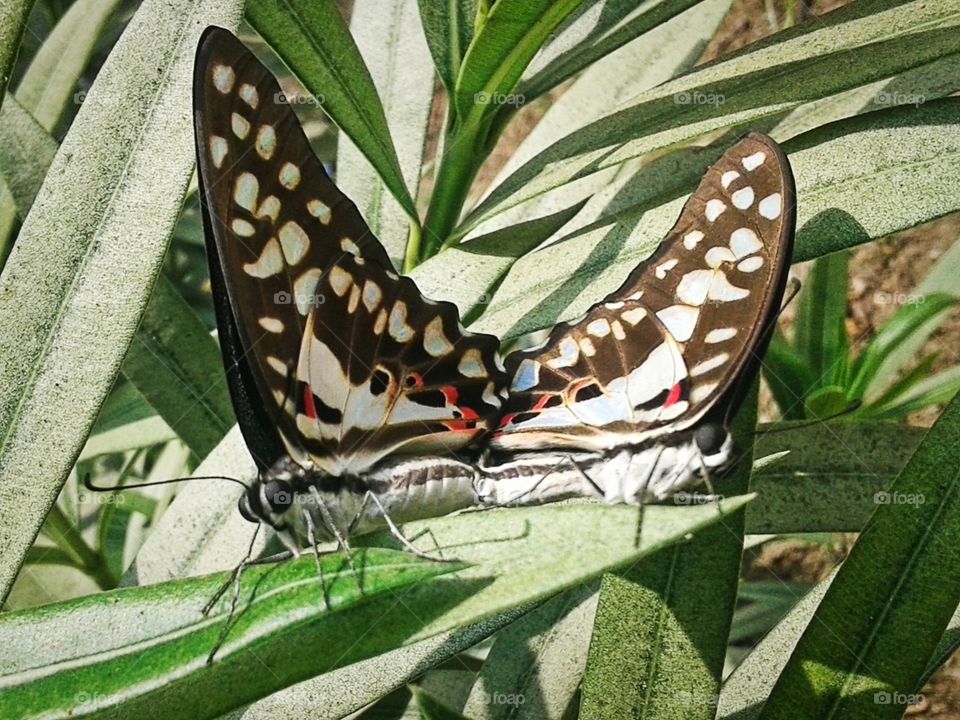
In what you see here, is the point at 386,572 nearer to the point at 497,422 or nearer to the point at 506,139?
the point at 497,422

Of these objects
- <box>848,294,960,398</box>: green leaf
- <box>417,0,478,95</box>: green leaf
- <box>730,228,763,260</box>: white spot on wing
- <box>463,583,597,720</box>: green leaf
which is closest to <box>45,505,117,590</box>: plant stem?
<box>463,583,597,720</box>: green leaf

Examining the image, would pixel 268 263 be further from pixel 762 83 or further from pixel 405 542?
pixel 762 83

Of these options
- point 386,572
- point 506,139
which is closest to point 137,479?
point 386,572

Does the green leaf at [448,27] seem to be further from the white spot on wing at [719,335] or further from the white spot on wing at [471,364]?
the white spot on wing at [719,335]

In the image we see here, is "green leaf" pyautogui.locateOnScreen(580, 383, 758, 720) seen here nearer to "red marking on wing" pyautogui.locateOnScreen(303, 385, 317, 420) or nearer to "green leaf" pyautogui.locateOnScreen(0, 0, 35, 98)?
"red marking on wing" pyautogui.locateOnScreen(303, 385, 317, 420)

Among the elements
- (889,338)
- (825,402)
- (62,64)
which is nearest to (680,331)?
(825,402)

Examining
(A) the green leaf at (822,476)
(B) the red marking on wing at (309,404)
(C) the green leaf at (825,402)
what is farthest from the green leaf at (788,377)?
(B) the red marking on wing at (309,404)
